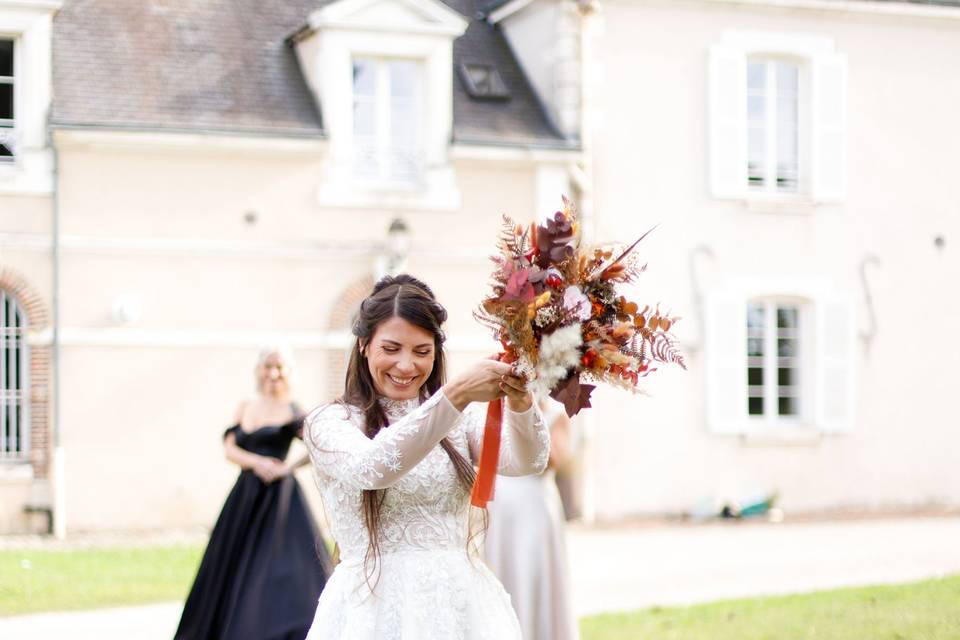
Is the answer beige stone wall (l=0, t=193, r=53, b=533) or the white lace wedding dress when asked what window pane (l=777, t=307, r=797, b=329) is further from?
the white lace wedding dress

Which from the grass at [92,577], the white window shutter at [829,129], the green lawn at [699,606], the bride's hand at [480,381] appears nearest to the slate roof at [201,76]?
the white window shutter at [829,129]

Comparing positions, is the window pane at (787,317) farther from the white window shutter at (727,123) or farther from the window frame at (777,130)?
the white window shutter at (727,123)

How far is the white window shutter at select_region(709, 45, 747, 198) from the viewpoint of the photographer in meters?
19.3

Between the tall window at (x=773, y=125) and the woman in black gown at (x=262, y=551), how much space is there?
1172 centimetres

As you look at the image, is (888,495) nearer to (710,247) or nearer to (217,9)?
(710,247)

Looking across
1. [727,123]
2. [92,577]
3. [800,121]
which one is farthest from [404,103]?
[92,577]

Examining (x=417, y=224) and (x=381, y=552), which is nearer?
(x=381, y=552)

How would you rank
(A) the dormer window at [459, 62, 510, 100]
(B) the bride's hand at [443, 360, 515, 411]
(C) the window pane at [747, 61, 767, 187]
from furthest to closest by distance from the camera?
(C) the window pane at [747, 61, 767, 187], (A) the dormer window at [459, 62, 510, 100], (B) the bride's hand at [443, 360, 515, 411]

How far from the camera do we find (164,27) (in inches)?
714

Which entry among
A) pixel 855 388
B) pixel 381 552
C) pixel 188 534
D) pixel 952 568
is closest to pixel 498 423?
pixel 381 552

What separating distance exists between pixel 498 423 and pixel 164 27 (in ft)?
49.3

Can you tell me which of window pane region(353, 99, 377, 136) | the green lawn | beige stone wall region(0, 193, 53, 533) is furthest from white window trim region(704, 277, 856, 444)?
beige stone wall region(0, 193, 53, 533)

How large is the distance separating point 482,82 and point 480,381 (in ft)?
50.8

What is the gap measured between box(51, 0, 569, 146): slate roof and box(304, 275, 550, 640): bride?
13110 mm
